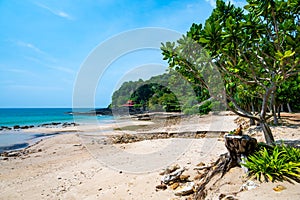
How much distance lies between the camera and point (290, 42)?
179 inches

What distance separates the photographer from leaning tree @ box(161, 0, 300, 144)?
4.76 meters

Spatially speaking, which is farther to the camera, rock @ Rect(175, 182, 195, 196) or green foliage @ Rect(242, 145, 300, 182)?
rock @ Rect(175, 182, 195, 196)

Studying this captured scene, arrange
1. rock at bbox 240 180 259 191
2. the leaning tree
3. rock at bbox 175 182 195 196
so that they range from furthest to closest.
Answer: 1. the leaning tree
2. rock at bbox 175 182 195 196
3. rock at bbox 240 180 259 191

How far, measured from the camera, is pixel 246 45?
5574 mm

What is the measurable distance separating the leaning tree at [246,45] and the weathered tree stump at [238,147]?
1.78 metres

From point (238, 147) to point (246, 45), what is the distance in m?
3.02

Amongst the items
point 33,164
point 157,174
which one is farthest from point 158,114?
point 157,174

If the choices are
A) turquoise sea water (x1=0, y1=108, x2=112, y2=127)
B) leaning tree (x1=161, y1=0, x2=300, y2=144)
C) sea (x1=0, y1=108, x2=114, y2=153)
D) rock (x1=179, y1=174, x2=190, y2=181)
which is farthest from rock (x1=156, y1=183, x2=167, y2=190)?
turquoise sea water (x1=0, y1=108, x2=112, y2=127)

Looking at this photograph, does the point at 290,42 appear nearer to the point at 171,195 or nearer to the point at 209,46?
Answer: the point at 209,46

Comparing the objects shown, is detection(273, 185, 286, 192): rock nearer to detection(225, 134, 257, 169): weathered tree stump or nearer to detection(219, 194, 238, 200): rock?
detection(219, 194, 238, 200): rock

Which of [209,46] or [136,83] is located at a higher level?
[136,83]

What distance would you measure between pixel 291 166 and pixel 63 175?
23.8 ft

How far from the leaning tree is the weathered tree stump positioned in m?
1.78

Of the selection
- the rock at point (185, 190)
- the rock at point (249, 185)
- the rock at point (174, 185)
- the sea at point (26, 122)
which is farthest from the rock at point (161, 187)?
the sea at point (26, 122)
